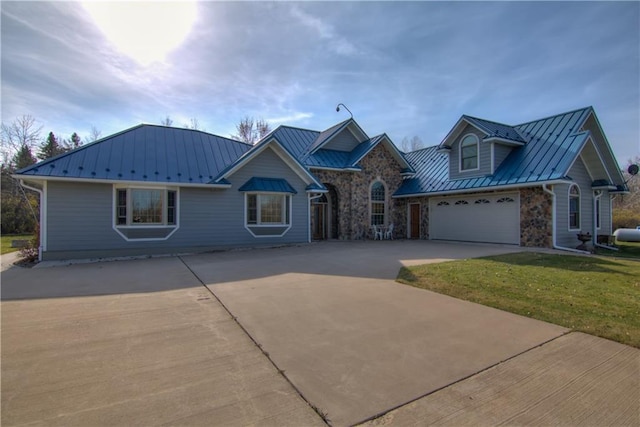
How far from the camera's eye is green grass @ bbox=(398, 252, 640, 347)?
4945 millimetres

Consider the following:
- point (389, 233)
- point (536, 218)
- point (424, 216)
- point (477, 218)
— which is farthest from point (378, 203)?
point (536, 218)

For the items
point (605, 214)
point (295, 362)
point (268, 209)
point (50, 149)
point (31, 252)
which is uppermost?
point (50, 149)

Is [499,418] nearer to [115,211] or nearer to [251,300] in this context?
[251,300]

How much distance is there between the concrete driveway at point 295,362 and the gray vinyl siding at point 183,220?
18.8ft

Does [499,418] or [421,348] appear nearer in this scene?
[499,418]

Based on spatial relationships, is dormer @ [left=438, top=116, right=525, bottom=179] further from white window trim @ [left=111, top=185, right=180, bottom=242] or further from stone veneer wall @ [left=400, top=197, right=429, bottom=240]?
white window trim @ [left=111, top=185, right=180, bottom=242]

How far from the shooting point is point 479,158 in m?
16.5

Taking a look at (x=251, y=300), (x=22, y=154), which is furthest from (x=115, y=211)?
(x=22, y=154)

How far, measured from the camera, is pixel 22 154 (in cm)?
3584

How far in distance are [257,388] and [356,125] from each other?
1848 centimetres

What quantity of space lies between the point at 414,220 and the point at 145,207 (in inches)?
588

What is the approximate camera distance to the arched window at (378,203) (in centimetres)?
2008

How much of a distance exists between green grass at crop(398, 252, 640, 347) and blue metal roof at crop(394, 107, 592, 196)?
4.76 m

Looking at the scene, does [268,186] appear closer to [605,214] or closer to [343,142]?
[343,142]
